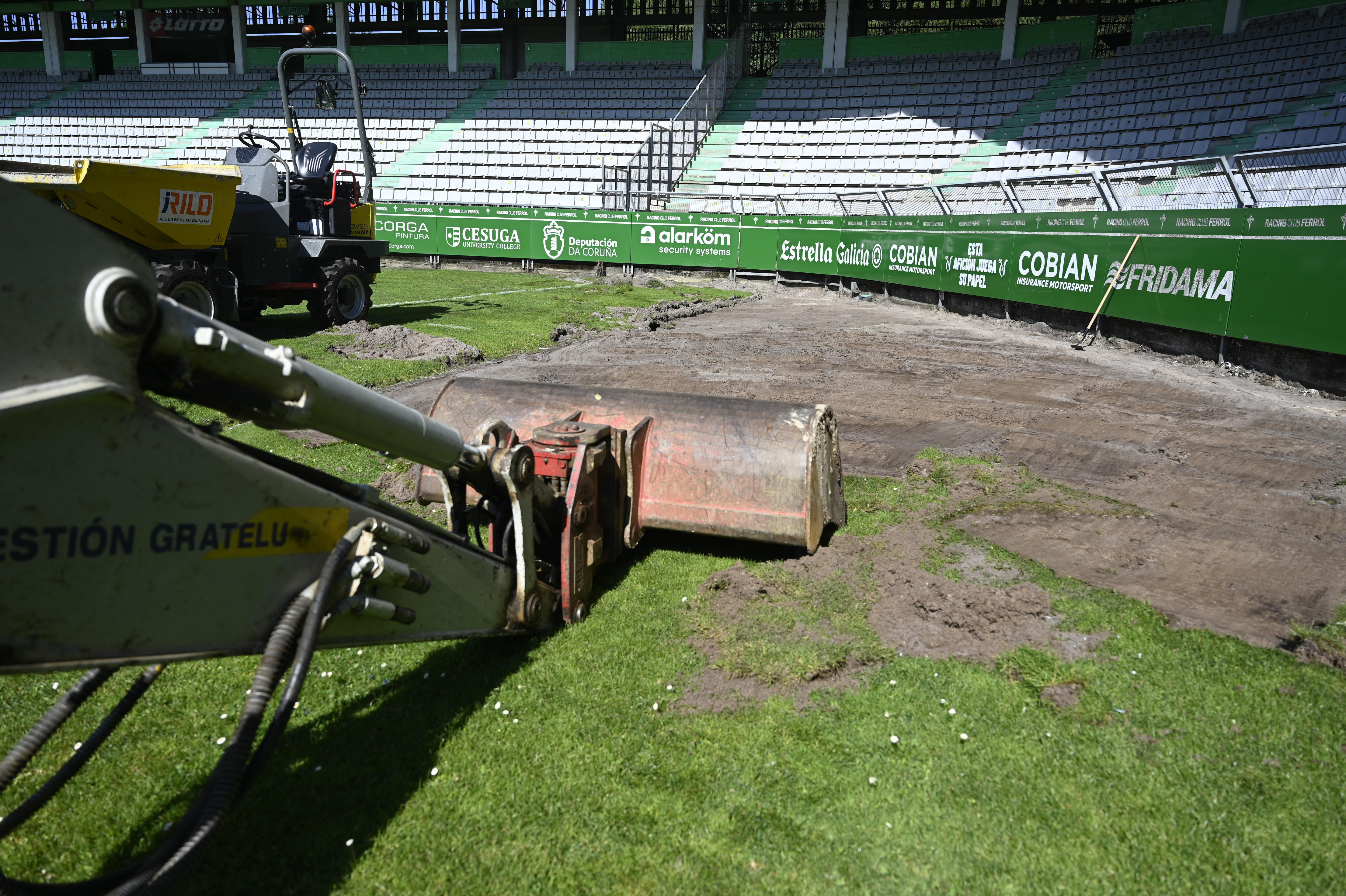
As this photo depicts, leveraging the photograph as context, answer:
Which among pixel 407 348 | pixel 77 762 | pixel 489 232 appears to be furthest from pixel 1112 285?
pixel 489 232

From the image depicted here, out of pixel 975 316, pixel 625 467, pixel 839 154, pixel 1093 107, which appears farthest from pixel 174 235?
pixel 1093 107

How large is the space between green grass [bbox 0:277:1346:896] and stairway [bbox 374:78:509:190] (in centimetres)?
2983

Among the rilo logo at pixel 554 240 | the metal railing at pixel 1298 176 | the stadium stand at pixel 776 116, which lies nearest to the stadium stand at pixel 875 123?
the stadium stand at pixel 776 116

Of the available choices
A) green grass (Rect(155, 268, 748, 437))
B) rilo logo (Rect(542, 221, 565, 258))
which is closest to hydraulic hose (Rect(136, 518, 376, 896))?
green grass (Rect(155, 268, 748, 437))

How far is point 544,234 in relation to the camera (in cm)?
2458

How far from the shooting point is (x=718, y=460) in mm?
4496

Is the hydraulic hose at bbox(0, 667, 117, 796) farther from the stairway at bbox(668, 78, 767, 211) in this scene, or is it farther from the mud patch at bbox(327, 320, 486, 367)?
the stairway at bbox(668, 78, 767, 211)

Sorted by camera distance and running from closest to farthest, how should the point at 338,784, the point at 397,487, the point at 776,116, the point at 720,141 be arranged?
the point at 338,784 → the point at 397,487 → the point at 720,141 → the point at 776,116

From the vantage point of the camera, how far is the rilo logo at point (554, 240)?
2450cm

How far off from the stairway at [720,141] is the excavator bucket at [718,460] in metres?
22.0

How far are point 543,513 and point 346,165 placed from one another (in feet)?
105

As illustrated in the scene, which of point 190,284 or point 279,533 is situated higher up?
point 279,533

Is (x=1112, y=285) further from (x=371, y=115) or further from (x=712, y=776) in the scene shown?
(x=371, y=115)

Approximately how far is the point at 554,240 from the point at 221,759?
77.2 ft
